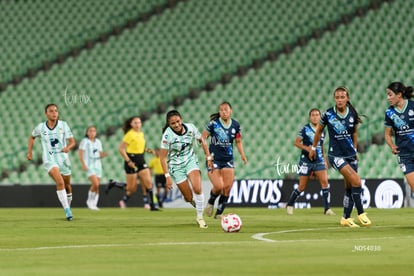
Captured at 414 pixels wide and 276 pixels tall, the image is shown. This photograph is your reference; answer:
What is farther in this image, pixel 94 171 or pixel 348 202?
pixel 94 171

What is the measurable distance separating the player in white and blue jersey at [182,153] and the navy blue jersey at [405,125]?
3220 mm

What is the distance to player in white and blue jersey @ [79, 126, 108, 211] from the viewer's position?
89.8 feet

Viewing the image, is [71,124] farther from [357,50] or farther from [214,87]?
[357,50]

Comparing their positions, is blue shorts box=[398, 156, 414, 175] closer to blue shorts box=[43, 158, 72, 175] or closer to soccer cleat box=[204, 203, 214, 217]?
soccer cleat box=[204, 203, 214, 217]

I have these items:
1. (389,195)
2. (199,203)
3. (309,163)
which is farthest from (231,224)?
(389,195)

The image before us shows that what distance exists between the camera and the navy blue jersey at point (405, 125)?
1559 cm

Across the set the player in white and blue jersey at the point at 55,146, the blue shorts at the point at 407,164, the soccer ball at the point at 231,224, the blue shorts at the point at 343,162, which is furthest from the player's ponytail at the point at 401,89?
the player in white and blue jersey at the point at 55,146

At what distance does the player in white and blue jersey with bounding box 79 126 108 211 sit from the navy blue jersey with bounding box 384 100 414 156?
516 inches

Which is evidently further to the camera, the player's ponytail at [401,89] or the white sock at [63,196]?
the white sock at [63,196]

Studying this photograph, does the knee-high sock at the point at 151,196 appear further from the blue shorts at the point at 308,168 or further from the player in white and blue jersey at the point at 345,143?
the player in white and blue jersey at the point at 345,143

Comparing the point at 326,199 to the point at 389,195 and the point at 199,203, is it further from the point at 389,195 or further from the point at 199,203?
the point at 199,203

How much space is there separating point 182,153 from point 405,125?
3828mm

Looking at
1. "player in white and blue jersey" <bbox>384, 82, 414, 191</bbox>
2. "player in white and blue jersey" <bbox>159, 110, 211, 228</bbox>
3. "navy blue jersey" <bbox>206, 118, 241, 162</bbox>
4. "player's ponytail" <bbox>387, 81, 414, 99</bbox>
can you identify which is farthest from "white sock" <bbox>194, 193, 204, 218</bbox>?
"player's ponytail" <bbox>387, 81, 414, 99</bbox>

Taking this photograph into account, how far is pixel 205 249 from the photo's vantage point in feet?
38.7
